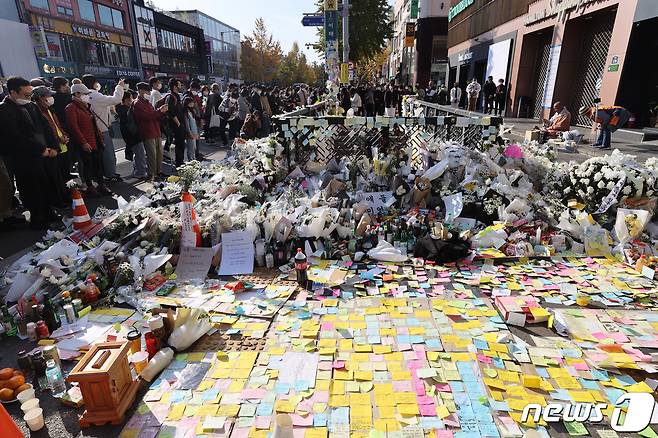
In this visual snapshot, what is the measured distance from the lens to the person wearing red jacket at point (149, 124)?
8.42 m

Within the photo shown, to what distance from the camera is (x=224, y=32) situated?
240ft

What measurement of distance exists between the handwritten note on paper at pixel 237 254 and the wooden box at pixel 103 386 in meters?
2.08

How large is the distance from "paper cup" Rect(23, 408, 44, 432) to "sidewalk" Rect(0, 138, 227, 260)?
9.99 ft

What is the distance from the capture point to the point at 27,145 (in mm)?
5859

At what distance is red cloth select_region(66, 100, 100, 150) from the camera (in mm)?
7090

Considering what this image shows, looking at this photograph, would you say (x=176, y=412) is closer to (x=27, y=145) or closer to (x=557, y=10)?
(x=27, y=145)

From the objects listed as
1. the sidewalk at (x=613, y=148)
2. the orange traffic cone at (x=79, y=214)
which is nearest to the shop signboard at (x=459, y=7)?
the sidewalk at (x=613, y=148)

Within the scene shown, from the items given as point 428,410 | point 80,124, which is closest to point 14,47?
point 80,124

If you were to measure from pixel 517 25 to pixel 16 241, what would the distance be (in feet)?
72.3

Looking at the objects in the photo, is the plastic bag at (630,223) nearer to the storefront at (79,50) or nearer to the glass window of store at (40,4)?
the storefront at (79,50)

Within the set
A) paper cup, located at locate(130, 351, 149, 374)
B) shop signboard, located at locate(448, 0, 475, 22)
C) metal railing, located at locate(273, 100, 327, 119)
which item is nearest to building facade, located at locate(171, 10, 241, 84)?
shop signboard, located at locate(448, 0, 475, 22)

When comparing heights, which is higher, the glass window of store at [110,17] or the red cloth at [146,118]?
the glass window of store at [110,17]

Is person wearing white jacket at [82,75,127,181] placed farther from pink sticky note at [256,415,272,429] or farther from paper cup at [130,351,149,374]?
pink sticky note at [256,415,272,429]

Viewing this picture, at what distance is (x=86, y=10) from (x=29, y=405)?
42468mm
